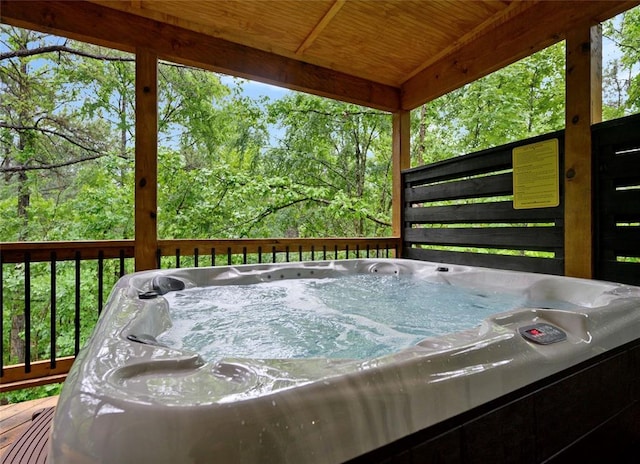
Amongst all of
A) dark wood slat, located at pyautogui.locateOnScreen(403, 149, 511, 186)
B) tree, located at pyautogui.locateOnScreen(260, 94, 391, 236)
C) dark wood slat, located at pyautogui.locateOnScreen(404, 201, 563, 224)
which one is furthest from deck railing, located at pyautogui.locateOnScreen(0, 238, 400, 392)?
tree, located at pyautogui.locateOnScreen(260, 94, 391, 236)

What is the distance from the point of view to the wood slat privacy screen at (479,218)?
2172mm

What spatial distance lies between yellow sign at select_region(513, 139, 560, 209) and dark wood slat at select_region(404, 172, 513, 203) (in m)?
0.09

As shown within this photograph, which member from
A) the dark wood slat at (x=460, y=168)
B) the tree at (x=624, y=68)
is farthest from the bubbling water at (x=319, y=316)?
the tree at (x=624, y=68)

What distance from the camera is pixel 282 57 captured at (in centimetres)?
280

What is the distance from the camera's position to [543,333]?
0.84 m

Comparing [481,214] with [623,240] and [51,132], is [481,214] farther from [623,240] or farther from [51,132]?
[51,132]

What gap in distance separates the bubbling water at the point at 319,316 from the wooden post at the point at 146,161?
2.06ft

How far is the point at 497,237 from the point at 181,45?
281 centimetres

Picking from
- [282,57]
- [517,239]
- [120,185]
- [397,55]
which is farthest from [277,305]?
[120,185]

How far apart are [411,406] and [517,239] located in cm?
219

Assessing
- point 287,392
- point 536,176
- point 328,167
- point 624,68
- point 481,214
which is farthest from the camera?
point 328,167

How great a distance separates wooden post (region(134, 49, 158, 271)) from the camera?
7.50ft

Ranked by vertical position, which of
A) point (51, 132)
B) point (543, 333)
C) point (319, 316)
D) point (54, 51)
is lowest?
point (319, 316)

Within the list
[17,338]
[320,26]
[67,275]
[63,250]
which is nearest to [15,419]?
[63,250]
